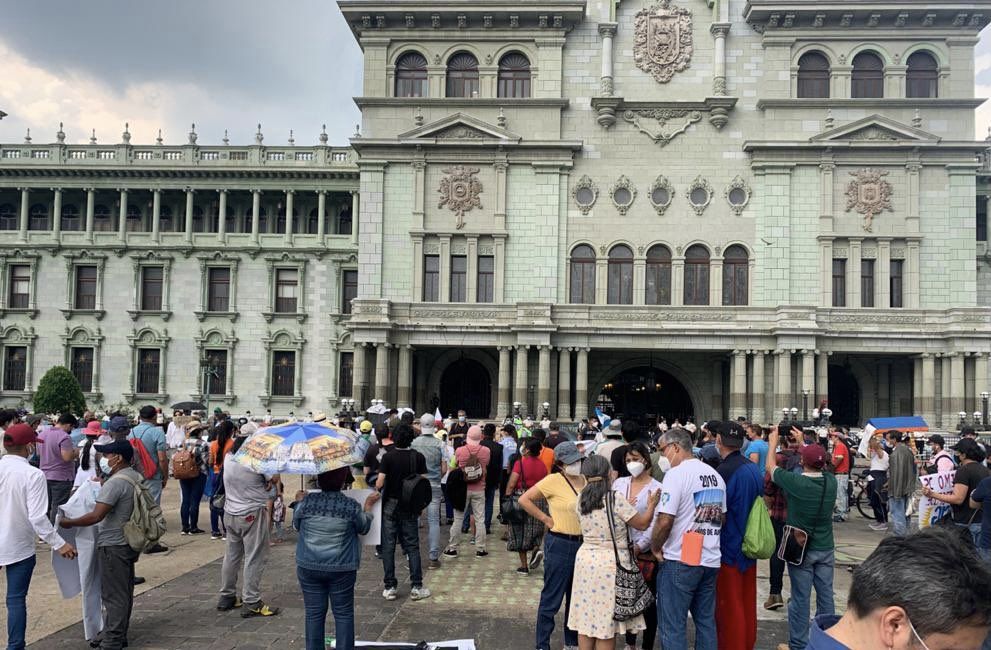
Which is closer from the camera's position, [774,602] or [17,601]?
[17,601]

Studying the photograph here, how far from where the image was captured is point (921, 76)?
108 ft

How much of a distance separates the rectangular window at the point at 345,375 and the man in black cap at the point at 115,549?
32.4m

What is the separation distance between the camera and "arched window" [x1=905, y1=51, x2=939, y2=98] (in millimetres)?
32906

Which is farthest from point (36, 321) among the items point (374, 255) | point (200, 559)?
point (200, 559)

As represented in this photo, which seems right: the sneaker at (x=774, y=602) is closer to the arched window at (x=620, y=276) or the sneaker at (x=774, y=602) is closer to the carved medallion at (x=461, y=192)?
the arched window at (x=620, y=276)

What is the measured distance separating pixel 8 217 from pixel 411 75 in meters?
26.0

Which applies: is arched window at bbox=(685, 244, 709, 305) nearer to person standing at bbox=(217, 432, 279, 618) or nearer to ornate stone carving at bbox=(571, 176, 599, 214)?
ornate stone carving at bbox=(571, 176, 599, 214)

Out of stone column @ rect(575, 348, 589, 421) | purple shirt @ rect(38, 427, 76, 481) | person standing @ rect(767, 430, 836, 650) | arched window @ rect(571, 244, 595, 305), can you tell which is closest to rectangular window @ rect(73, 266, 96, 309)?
arched window @ rect(571, 244, 595, 305)

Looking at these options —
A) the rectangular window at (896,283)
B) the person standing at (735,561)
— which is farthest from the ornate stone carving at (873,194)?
the person standing at (735,561)

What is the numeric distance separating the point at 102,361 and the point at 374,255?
18.3m

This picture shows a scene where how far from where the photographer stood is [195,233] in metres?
40.5

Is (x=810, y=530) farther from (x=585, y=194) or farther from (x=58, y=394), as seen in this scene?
(x=58, y=394)

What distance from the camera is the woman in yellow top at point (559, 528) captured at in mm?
7180

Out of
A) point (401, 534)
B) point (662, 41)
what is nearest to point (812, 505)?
point (401, 534)
